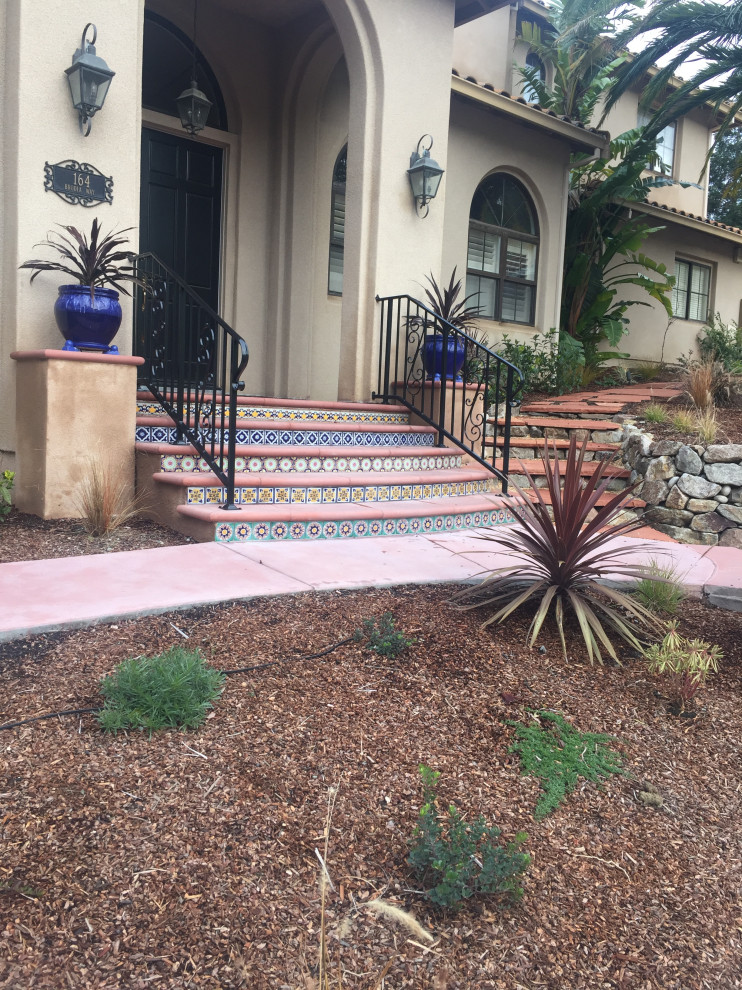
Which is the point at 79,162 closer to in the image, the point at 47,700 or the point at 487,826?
the point at 47,700

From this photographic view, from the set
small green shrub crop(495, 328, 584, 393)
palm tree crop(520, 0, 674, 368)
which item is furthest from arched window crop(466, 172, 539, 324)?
palm tree crop(520, 0, 674, 368)

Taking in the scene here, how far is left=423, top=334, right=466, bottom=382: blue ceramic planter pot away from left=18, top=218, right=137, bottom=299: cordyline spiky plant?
9.23 ft

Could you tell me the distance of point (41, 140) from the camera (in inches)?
191

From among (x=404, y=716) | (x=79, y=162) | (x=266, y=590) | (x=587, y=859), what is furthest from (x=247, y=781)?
(x=79, y=162)

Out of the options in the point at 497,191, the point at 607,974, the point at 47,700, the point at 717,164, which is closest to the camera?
the point at 607,974

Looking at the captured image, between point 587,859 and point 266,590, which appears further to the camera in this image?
point 266,590

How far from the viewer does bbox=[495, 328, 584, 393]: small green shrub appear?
9.61 m

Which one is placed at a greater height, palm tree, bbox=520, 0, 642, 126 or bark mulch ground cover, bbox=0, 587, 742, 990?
palm tree, bbox=520, 0, 642, 126

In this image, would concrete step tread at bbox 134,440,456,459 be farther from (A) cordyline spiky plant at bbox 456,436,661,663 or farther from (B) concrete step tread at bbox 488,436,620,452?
(A) cordyline spiky plant at bbox 456,436,661,663

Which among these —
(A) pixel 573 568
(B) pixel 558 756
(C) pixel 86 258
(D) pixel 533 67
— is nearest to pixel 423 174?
(C) pixel 86 258

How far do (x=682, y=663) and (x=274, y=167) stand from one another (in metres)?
6.98

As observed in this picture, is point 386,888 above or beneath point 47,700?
beneath

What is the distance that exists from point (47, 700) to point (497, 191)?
933 cm

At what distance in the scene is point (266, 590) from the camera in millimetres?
3453
